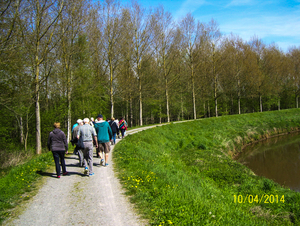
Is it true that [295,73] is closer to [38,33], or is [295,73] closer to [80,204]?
[38,33]

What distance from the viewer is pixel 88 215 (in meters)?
5.03

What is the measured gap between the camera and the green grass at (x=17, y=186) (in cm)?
552

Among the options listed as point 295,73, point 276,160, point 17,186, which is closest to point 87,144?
point 17,186

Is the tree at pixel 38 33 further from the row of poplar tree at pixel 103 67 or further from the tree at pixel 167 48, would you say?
the tree at pixel 167 48

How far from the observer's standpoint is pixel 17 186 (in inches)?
262

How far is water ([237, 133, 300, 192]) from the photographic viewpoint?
13.0m

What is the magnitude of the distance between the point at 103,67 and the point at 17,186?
25.6 m

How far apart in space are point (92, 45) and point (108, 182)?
773 inches

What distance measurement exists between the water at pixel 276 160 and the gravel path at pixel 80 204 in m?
9.68

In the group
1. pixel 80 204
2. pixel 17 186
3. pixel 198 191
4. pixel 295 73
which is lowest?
pixel 198 191

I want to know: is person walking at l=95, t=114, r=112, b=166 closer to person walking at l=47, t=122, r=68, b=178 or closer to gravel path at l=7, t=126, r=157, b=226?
gravel path at l=7, t=126, r=157, b=226
